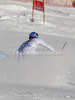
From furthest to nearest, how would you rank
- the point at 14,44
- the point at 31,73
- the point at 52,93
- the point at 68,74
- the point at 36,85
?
1. the point at 14,44
2. the point at 68,74
3. the point at 31,73
4. the point at 36,85
5. the point at 52,93

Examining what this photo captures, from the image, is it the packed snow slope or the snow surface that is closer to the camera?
the snow surface

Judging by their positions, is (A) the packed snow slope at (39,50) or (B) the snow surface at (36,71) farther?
(A) the packed snow slope at (39,50)

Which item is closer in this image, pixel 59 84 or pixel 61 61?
pixel 59 84

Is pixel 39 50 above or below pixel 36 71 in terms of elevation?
above

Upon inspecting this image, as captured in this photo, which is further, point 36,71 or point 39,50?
point 39,50

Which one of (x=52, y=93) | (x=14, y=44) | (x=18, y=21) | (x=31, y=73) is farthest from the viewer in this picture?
(x=18, y=21)

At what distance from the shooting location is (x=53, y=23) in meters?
18.2

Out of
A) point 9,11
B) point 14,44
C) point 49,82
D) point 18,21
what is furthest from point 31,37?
point 9,11

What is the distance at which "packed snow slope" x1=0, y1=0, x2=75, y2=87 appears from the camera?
7.98 metres

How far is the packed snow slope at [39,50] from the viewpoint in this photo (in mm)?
7977

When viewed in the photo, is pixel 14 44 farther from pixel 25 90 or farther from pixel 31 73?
pixel 25 90

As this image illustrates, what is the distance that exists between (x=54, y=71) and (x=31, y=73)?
2.73ft

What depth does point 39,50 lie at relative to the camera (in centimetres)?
941

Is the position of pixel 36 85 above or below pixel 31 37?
below
